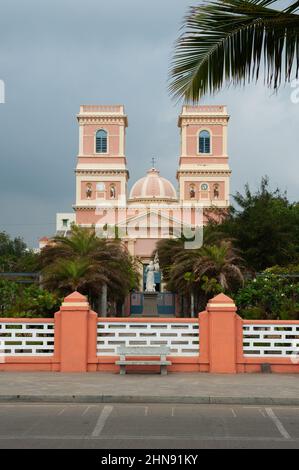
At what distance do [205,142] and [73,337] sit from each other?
60468mm

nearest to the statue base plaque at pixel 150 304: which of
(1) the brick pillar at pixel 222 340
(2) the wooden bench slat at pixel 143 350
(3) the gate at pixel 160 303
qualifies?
(3) the gate at pixel 160 303

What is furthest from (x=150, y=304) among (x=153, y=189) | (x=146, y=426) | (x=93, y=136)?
(x=146, y=426)

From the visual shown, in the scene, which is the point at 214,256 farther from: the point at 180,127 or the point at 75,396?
the point at 180,127

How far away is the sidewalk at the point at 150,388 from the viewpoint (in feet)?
34.8

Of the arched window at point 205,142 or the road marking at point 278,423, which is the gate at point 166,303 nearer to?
the arched window at point 205,142

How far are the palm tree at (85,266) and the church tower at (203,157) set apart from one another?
45277mm

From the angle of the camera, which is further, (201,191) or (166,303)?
(201,191)

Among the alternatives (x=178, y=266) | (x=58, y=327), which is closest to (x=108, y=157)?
(x=178, y=266)

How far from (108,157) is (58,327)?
5928 cm

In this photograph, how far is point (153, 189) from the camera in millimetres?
77062

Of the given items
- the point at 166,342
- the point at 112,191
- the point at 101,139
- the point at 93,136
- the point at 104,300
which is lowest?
the point at 166,342

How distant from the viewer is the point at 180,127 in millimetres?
73688

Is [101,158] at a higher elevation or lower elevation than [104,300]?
higher

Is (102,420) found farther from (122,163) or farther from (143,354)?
(122,163)
